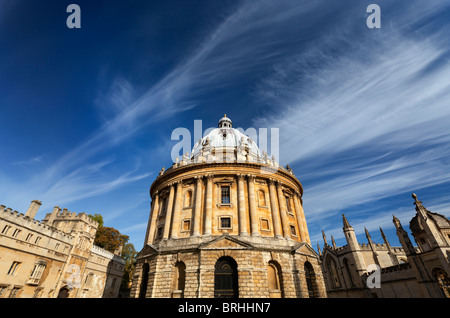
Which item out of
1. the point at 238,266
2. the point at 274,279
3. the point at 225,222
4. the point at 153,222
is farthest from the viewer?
the point at 153,222

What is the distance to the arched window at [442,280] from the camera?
Answer: 2388 centimetres

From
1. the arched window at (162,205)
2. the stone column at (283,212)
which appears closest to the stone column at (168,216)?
the arched window at (162,205)

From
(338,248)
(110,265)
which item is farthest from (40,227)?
(338,248)

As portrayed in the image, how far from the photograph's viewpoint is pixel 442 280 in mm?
24500

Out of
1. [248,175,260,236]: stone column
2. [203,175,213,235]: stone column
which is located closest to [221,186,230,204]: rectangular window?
[203,175,213,235]: stone column

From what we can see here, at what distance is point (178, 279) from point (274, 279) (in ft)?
31.1

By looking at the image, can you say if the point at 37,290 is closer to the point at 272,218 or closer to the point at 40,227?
the point at 40,227

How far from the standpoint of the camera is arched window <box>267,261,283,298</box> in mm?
20281

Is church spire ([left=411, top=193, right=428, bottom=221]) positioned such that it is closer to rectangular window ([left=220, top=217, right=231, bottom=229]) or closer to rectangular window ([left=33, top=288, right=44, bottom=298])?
rectangular window ([left=220, top=217, right=231, bottom=229])

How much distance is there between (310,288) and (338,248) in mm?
25470

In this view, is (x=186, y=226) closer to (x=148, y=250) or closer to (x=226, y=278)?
(x=148, y=250)

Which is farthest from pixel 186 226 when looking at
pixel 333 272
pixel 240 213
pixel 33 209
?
pixel 333 272

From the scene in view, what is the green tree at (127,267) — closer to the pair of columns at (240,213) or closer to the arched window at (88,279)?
the arched window at (88,279)

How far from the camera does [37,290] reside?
29641 mm
